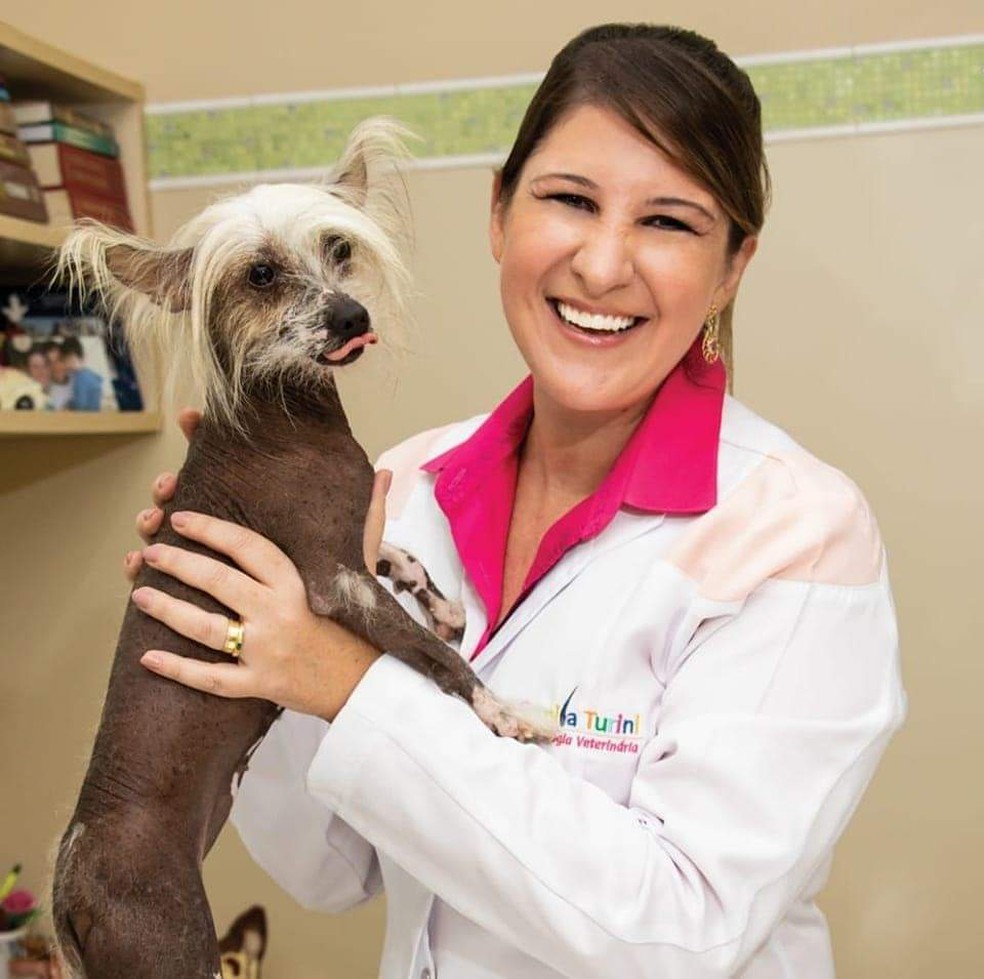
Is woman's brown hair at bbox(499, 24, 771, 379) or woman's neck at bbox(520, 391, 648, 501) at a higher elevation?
woman's brown hair at bbox(499, 24, 771, 379)

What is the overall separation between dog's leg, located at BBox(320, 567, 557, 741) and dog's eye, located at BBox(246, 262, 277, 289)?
0.28m

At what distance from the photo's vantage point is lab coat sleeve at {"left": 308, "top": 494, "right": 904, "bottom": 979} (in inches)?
41.7

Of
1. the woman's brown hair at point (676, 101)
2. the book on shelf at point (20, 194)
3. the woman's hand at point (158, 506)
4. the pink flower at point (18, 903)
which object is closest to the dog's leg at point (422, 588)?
the woman's hand at point (158, 506)

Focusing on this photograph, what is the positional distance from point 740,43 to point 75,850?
6.03 feet

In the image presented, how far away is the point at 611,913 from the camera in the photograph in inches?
41.4

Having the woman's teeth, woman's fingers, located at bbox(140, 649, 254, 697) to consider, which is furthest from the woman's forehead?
woman's fingers, located at bbox(140, 649, 254, 697)

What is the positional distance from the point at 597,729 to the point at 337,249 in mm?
542

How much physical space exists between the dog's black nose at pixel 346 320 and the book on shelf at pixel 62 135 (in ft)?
4.88

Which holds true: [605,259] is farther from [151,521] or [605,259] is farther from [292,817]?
[292,817]

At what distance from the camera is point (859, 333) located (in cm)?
227

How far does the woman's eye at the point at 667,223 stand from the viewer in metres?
1.27

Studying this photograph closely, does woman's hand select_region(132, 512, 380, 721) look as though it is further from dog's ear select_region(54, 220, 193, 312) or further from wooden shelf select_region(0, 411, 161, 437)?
wooden shelf select_region(0, 411, 161, 437)

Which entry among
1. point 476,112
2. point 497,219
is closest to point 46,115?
point 476,112

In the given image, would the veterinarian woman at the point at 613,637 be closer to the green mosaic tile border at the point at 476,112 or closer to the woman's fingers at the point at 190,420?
the woman's fingers at the point at 190,420
